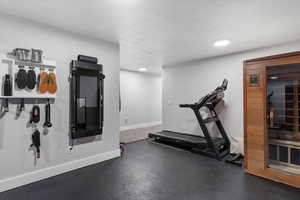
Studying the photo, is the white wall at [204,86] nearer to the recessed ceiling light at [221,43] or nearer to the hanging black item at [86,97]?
the recessed ceiling light at [221,43]

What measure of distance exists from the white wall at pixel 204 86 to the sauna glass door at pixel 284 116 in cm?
103

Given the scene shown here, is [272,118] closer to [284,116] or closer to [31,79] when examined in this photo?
[284,116]

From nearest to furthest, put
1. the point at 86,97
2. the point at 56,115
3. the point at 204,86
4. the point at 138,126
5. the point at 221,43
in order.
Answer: the point at 56,115 → the point at 86,97 → the point at 221,43 → the point at 204,86 → the point at 138,126

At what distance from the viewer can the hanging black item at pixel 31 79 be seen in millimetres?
2205

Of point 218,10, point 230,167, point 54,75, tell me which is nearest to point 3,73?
point 54,75

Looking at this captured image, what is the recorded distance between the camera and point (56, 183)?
7.52 ft

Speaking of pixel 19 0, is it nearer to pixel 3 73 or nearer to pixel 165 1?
pixel 3 73

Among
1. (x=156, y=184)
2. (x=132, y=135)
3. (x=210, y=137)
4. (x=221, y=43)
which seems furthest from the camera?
(x=132, y=135)

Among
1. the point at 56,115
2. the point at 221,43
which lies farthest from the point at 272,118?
the point at 56,115

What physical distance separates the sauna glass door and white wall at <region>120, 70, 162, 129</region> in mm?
4597

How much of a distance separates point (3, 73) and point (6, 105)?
0.41 m

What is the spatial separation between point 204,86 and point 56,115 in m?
3.52

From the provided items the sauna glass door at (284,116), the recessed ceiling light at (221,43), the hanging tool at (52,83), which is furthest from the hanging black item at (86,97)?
the sauna glass door at (284,116)

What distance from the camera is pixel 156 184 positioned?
2.28 meters
